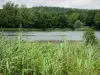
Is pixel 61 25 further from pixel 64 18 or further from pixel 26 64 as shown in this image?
pixel 26 64

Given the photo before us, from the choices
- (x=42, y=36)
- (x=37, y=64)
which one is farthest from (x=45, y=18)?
(x=37, y=64)

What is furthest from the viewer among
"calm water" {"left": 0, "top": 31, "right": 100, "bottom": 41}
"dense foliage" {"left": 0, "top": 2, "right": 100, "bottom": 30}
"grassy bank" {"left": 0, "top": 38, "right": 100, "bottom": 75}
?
"dense foliage" {"left": 0, "top": 2, "right": 100, "bottom": 30}

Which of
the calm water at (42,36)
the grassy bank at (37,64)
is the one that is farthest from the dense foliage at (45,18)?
the grassy bank at (37,64)

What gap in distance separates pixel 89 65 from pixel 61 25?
85.7 metres

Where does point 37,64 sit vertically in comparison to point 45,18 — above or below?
above

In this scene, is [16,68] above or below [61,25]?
above

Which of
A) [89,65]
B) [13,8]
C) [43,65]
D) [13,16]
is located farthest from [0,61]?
[13,8]

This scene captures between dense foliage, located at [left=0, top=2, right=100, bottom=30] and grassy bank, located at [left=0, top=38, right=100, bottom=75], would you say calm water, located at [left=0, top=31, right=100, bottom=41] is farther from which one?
dense foliage, located at [left=0, top=2, right=100, bottom=30]

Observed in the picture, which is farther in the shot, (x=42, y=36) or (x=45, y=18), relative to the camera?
(x=45, y=18)

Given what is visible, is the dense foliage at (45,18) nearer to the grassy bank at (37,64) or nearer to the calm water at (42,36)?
the calm water at (42,36)

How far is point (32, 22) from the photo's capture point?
261ft

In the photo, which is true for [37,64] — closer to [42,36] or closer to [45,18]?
[42,36]

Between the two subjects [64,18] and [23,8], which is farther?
[64,18]

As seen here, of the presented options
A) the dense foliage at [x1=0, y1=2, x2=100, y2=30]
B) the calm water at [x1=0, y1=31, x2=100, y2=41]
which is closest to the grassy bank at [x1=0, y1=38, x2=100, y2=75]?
the calm water at [x1=0, y1=31, x2=100, y2=41]
